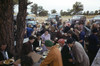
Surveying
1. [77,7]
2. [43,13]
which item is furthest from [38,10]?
[77,7]

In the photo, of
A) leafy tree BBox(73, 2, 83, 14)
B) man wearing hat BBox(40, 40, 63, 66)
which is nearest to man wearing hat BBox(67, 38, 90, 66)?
man wearing hat BBox(40, 40, 63, 66)

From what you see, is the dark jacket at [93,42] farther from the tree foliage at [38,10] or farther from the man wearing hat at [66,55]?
the tree foliage at [38,10]

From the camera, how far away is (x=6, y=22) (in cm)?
442

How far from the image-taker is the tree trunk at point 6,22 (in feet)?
14.0

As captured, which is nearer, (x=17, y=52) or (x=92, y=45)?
(x=17, y=52)

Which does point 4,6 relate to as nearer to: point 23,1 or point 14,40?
point 23,1

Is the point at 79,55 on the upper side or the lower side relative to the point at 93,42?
upper

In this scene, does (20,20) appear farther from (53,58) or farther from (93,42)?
(93,42)

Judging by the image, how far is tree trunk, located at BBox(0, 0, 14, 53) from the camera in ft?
14.0

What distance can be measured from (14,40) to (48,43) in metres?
2.07

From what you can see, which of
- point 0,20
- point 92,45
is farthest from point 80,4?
point 0,20

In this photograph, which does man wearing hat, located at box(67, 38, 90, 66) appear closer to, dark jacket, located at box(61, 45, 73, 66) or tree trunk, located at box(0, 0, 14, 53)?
dark jacket, located at box(61, 45, 73, 66)

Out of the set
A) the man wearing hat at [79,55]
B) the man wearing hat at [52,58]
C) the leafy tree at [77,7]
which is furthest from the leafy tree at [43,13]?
the man wearing hat at [52,58]

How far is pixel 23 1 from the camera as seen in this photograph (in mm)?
4398
